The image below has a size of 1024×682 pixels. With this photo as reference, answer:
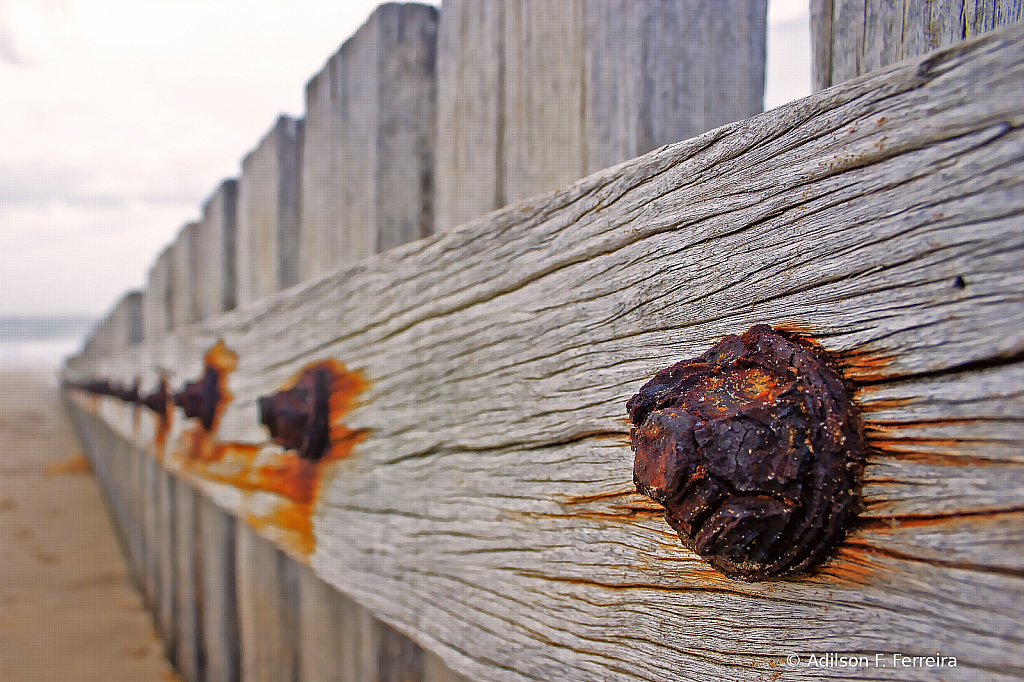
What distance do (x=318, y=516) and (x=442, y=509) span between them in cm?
50

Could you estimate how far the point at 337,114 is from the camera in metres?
1.70

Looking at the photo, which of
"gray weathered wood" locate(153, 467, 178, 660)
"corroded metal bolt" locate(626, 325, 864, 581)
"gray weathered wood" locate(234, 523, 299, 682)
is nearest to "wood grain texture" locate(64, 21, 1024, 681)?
→ "corroded metal bolt" locate(626, 325, 864, 581)

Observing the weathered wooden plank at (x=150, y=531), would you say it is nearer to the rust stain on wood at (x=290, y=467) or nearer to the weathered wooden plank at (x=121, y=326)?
the weathered wooden plank at (x=121, y=326)

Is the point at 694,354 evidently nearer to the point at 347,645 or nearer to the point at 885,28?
the point at 885,28

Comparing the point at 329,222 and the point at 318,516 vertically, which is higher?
the point at 329,222

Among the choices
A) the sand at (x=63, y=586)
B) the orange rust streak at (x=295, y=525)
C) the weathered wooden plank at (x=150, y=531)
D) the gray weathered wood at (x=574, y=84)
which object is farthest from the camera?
the weathered wooden plank at (x=150, y=531)

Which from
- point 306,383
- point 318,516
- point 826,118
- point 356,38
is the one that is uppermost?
point 356,38

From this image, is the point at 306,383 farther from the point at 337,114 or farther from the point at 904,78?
the point at 904,78

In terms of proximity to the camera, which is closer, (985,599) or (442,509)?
(985,599)

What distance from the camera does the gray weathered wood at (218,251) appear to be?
2.60 m

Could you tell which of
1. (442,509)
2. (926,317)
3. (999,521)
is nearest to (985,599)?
(999,521)

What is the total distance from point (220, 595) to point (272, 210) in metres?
1.53

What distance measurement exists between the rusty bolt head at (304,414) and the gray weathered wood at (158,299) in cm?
213

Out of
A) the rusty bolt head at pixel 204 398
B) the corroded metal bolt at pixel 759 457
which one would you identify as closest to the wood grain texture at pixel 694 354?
the corroded metal bolt at pixel 759 457
